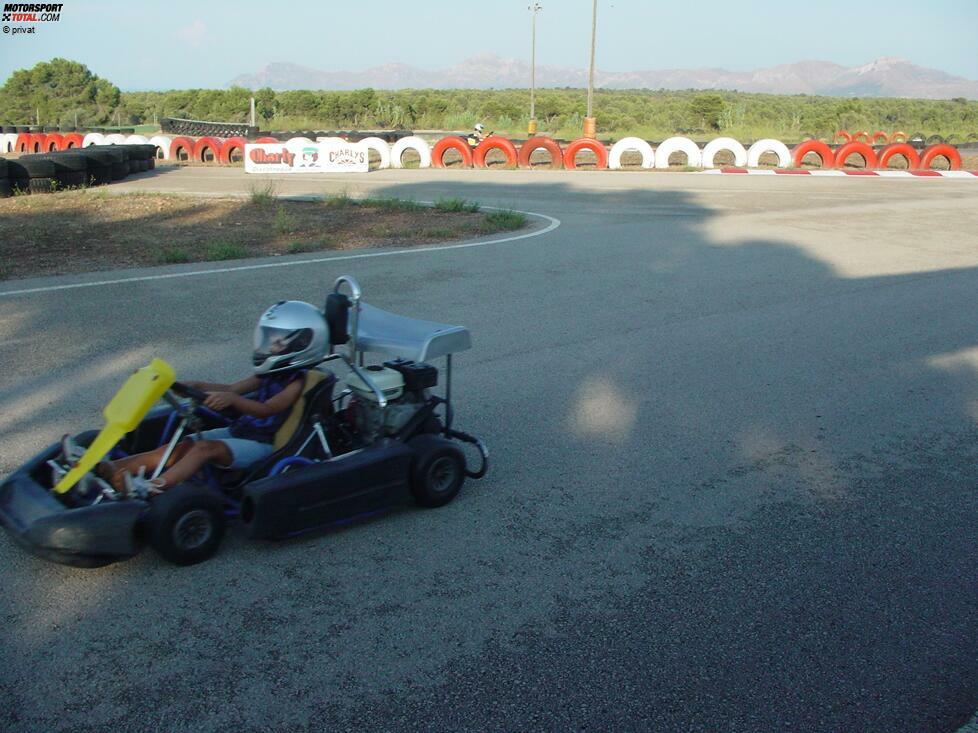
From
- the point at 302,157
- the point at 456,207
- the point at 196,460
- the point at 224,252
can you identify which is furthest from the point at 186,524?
the point at 302,157

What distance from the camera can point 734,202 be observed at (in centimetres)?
1717

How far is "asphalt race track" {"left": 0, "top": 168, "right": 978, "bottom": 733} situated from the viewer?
3.17 meters

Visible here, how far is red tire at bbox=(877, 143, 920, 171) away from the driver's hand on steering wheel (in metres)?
25.1

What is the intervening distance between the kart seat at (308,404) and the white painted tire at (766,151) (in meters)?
23.3

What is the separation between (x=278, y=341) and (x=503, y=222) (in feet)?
31.6

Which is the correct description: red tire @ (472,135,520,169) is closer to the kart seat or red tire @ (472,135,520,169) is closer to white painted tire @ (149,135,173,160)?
white painted tire @ (149,135,173,160)

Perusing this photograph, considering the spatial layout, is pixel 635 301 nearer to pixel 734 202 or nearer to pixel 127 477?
pixel 127 477

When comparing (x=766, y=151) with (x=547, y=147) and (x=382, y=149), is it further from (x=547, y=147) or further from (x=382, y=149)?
(x=382, y=149)

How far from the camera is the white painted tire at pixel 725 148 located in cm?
2611

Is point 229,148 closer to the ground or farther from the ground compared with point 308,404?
farther from the ground

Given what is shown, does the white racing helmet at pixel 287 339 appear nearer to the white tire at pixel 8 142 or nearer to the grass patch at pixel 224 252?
the grass patch at pixel 224 252

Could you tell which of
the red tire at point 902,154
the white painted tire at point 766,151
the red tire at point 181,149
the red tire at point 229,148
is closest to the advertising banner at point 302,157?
the red tire at point 229,148

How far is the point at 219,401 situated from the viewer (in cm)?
418

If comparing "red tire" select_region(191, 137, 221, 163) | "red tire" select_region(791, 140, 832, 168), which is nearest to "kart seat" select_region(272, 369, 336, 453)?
"red tire" select_region(791, 140, 832, 168)
